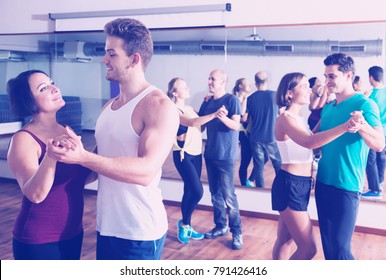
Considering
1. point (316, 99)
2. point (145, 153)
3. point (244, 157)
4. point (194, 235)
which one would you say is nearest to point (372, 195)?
point (316, 99)

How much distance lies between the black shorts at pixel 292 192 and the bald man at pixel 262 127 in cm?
183

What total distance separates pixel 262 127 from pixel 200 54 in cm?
105

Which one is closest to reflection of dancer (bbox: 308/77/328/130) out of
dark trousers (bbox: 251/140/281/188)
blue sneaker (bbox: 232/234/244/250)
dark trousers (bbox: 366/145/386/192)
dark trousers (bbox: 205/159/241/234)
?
dark trousers (bbox: 251/140/281/188)

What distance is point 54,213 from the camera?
1539 millimetres

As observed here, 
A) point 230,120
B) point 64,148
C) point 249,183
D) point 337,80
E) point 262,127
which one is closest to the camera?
point 64,148

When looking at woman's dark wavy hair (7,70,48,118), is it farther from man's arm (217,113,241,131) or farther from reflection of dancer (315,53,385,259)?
man's arm (217,113,241,131)

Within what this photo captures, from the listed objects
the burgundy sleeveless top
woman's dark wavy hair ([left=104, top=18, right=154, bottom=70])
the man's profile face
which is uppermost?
woman's dark wavy hair ([left=104, top=18, right=154, bottom=70])

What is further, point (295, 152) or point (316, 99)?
point (316, 99)

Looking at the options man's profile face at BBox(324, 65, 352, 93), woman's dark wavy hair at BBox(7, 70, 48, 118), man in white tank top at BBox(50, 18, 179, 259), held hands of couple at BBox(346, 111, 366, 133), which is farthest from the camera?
man's profile face at BBox(324, 65, 352, 93)

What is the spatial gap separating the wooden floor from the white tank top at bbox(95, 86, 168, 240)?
1.77m

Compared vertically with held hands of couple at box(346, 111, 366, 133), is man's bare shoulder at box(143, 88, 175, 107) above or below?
above

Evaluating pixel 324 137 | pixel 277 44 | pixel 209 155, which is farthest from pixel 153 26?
pixel 324 137

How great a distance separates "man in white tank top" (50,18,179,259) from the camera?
4.38ft

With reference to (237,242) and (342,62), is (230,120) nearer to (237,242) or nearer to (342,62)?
(237,242)
